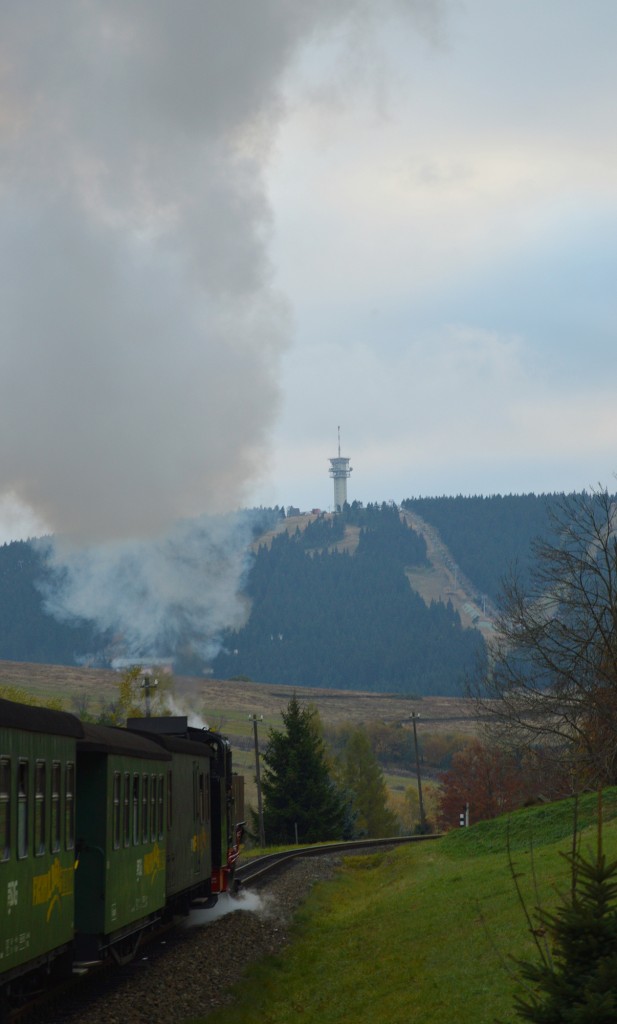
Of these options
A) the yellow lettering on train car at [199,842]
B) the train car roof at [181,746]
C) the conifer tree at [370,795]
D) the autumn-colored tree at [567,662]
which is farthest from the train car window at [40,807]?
the conifer tree at [370,795]

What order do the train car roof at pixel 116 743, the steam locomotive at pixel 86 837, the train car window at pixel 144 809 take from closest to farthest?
the steam locomotive at pixel 86 837 < the train car roof at pixel 116 743 < the train car window at pixel 144 809

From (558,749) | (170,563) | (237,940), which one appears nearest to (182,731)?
(237,940)

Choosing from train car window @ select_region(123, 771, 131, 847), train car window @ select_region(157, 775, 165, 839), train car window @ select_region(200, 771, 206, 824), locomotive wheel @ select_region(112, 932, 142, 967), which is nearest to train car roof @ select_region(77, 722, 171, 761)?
train car window @ select_region(123, 771, 131, 847)

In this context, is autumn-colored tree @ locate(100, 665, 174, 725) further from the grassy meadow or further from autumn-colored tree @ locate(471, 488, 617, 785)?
the grassy meadow

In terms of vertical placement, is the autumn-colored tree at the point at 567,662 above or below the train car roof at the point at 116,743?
above

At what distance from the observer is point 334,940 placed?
26.9 m

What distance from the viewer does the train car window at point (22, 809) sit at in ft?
43.1

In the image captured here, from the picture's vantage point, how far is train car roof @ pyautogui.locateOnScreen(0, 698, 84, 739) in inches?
498

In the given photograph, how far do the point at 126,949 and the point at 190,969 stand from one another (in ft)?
3.76

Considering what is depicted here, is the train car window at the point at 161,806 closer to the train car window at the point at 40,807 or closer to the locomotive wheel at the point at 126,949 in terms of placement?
the locomotive wheel at the point at 126,949

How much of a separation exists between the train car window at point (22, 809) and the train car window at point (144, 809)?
21.9 ft

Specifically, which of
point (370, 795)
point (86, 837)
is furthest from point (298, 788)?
point (86, 837)

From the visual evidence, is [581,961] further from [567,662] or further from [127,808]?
[567,662]

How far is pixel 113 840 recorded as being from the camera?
1758 centimetres
